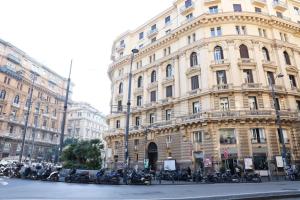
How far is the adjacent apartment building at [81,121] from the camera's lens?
68.6 meters

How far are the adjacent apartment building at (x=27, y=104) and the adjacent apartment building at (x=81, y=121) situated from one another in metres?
9.50

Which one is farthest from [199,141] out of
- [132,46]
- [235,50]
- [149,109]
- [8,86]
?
[8,86]

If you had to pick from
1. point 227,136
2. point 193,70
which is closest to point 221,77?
point 193,70

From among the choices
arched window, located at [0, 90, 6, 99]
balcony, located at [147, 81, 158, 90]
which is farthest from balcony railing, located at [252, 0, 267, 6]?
arched window, located at [0, 90, 6, 99]

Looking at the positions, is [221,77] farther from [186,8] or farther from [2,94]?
[2,94]

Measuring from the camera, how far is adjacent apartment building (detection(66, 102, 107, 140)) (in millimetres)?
68562

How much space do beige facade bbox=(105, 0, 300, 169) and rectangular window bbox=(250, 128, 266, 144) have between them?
0.10m

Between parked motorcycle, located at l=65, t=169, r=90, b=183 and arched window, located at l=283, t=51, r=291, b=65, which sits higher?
arched window, located at l=283, t=51, r=291, b=65

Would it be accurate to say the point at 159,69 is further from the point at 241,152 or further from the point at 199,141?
the point at 241,152

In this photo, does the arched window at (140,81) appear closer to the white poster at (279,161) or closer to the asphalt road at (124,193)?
the white poster at (279,161)

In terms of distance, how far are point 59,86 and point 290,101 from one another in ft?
175

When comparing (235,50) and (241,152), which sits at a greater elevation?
(235,50)

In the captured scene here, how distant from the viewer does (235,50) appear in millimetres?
27375

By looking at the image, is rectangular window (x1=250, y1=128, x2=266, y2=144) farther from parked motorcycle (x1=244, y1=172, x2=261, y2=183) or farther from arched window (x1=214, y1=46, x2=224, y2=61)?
arched window (x1=214, y1=46, x2=224, y2=61)
